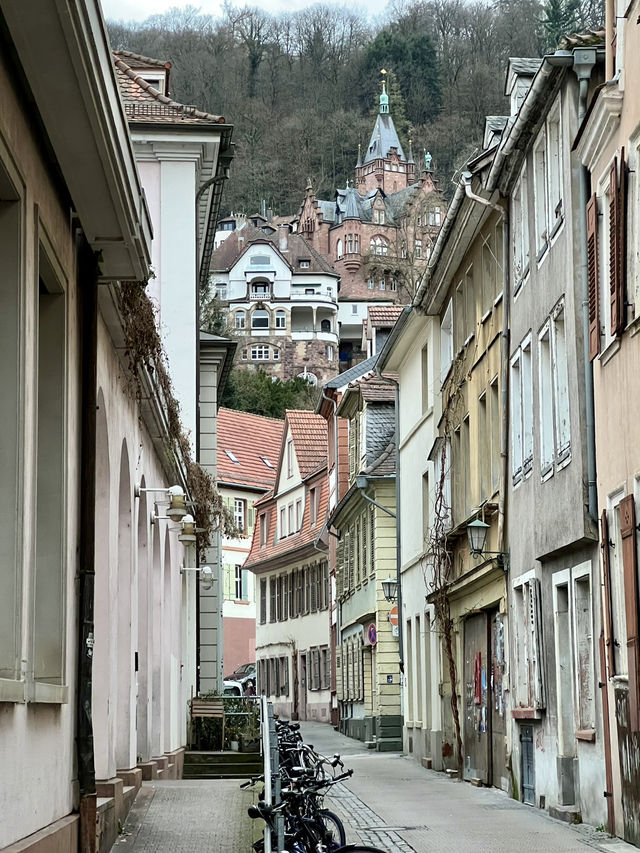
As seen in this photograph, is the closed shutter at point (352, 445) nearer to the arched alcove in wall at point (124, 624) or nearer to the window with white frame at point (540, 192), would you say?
the window with white frame at point (540, 192)

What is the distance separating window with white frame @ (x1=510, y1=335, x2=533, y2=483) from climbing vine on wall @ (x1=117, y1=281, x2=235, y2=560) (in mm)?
4255

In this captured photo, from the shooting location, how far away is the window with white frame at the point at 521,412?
18.9 meters

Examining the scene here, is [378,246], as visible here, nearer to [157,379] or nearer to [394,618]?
[394,618]

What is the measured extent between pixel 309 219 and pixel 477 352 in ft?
452

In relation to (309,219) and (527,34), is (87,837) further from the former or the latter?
(527,34)

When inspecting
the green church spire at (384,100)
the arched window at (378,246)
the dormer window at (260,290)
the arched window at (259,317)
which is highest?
the green church spire at (384,100)

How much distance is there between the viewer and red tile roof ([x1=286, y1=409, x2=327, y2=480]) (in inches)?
2217

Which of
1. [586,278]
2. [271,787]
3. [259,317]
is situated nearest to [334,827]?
[271,787]

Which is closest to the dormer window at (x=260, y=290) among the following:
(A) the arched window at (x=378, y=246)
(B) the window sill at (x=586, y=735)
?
(A) the arched window at (x=378, y=246)

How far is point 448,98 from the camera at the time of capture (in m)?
177

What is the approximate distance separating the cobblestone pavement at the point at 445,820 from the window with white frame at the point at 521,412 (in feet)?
13.5

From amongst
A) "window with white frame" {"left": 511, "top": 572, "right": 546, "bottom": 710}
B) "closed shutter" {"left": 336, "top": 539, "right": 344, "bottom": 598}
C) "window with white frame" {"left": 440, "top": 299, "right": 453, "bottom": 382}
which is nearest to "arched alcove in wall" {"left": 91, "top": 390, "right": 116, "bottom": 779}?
"window with white frame" {"left": 511, "top": 572, "right": 546, "bottom": 710}

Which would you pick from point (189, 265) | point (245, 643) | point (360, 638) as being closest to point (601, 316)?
point (189, 265)

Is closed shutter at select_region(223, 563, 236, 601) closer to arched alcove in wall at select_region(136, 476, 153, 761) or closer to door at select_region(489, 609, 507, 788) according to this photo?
door at select_region(489, 609, 507, 788)
